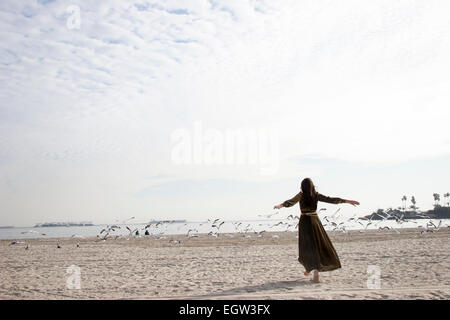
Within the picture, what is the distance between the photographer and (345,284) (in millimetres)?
8555

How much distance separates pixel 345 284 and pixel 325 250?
34.6 inches

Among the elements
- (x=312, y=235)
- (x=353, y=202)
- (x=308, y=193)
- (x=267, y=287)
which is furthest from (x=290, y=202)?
(x=267, y=287)

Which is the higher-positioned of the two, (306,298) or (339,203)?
(339,203)

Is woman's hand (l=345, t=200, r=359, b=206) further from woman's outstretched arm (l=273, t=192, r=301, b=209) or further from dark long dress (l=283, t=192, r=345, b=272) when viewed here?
woman's outstretched arm (l=273, t=192, r=301, b=209)

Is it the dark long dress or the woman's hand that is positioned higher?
the woman's hand

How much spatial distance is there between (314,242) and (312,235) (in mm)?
173

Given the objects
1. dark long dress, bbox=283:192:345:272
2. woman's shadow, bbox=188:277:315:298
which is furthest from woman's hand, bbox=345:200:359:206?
woman's shadow, bbox=188:277:315:298

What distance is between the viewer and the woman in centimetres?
891

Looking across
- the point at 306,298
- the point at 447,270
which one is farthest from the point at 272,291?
the point at 447,270

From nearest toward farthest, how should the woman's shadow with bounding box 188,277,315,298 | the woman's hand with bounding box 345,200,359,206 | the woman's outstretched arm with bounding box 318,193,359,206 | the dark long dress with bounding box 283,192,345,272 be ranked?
1. the woman's shadow with bounding box 188,277,315,298
2. the woman's hand with bounding box 345,200,359,206
3. the dark long dress with bounding box 283,192,345,272
4. the woman's outstretched arm with bounding box 318,193,359,206

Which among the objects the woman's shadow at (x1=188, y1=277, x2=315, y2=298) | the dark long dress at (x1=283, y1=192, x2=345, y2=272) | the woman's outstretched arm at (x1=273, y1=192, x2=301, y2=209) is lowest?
the woman's shadow at (x1=188, y1=277, x2=315, y2=298)

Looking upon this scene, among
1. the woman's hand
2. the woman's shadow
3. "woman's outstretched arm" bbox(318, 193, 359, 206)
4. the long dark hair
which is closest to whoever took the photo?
the woman's shadow

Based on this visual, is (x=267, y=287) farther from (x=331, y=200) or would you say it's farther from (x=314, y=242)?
(x=331, y=200)
